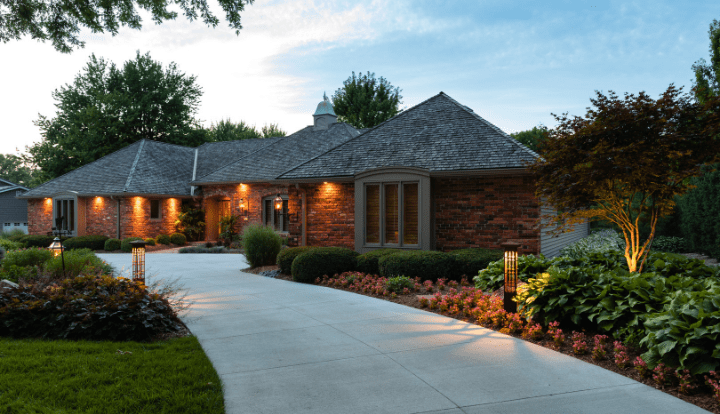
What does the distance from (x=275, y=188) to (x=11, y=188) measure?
79.3ft

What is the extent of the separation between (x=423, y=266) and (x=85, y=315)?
20.3 feet

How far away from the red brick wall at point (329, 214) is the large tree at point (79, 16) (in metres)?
7.10

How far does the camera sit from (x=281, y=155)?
2245 centimetres

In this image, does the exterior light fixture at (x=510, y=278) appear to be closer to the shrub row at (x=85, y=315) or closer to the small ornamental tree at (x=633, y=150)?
the small ornamental tree at (x=633, y=150)

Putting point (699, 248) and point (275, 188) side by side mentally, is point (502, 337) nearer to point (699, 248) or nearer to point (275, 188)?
point (699, 248)

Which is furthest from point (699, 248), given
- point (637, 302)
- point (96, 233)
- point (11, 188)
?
point (11, 188)

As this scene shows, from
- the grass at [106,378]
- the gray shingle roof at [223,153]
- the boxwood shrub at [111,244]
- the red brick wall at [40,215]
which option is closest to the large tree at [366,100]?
the gray shingle roof at [223,153]

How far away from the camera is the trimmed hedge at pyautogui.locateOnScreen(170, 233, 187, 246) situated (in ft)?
70.5

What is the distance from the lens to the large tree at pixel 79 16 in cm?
683

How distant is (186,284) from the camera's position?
9539mm

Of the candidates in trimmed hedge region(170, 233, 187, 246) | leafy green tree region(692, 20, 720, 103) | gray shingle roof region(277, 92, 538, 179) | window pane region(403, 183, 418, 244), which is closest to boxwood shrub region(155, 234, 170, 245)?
trimmed hedge region(170, 233, 187, 246)

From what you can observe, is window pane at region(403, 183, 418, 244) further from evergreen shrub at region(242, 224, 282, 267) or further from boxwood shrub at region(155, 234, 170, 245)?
boxwood shrub at region(155, 234, 170, 245)

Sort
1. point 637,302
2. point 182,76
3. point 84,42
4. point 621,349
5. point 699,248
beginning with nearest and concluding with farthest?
point 621,349, point 637,302, point 84,42, point 699,248, point 182,76

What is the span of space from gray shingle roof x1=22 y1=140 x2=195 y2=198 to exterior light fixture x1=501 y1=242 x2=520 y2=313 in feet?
64.4
